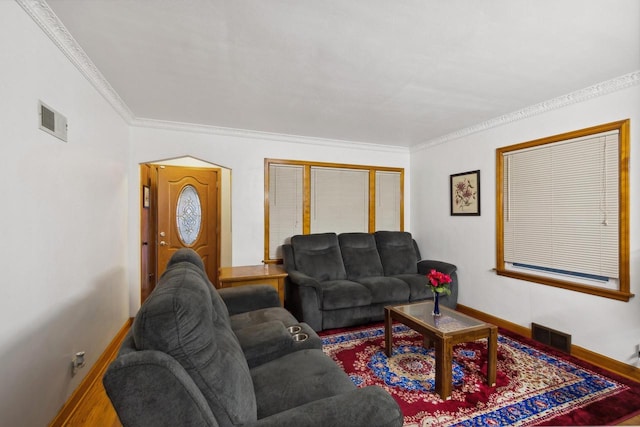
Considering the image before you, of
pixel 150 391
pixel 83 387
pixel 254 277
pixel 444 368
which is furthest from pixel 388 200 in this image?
pixel 150 391

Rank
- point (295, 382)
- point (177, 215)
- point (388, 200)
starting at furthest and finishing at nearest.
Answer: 1. point (388, 200)
2. point (177, 215)
3. point (295, 382)

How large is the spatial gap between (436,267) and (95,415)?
3692mm

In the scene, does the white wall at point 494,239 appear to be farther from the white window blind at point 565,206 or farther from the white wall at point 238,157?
the white wall at point 238,157

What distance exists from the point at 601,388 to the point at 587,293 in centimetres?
81

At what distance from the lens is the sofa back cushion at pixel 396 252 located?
4263 millimetres

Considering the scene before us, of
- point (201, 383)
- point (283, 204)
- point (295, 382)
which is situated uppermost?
point (283, 204)

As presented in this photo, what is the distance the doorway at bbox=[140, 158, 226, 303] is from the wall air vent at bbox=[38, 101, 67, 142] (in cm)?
215

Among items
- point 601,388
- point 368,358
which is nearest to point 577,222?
point 601,388

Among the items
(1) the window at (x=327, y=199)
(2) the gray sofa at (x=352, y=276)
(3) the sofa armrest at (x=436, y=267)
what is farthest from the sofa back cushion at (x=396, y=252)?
(1) the window at (x=327, y=199)

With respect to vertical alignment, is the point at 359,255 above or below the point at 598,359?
above

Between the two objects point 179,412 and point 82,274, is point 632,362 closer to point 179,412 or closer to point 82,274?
point 179,412

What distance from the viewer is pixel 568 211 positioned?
290 centimetres

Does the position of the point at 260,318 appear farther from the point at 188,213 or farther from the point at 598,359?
the point at 598,359

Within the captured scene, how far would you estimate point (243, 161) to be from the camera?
4066mm
